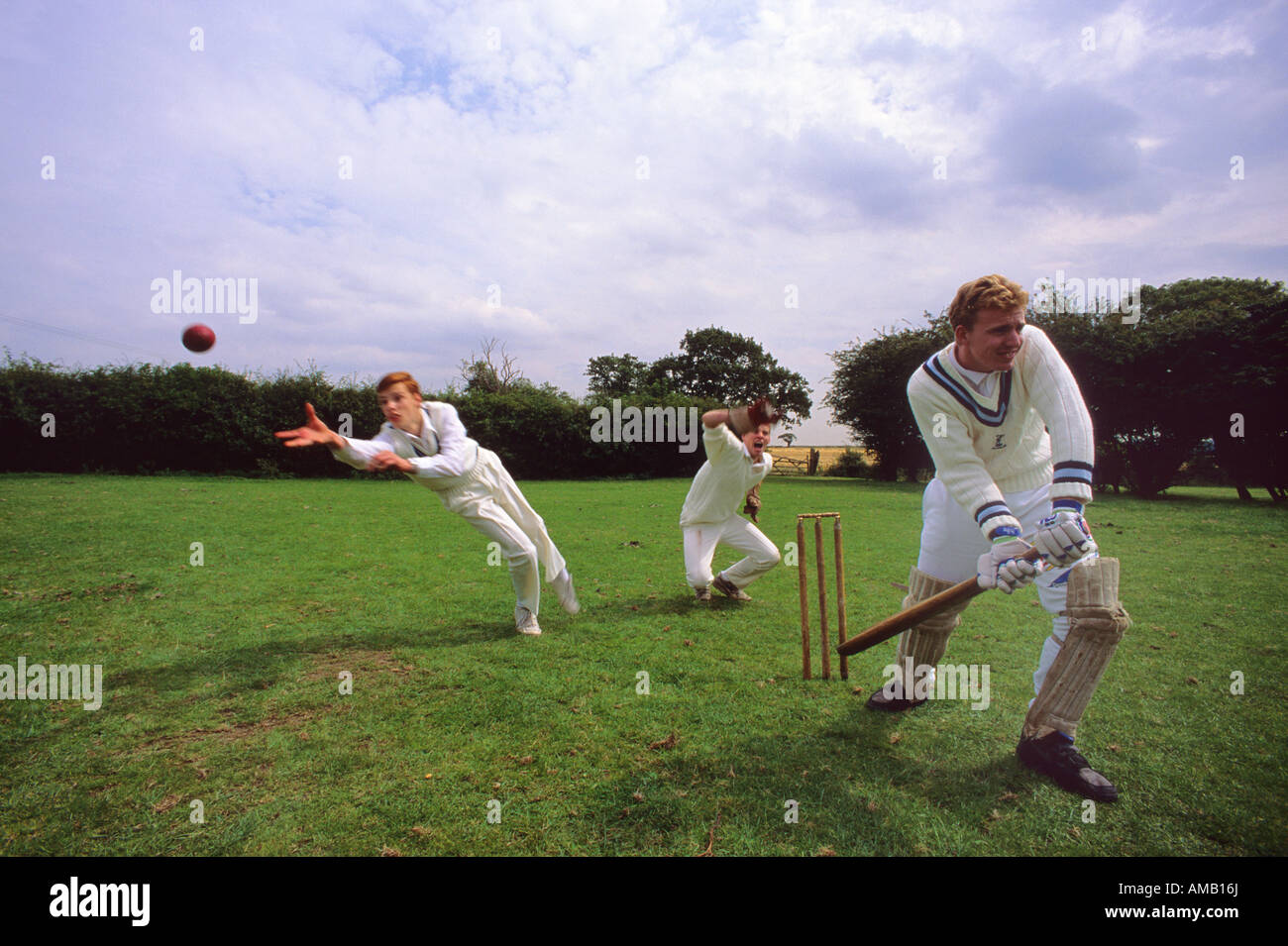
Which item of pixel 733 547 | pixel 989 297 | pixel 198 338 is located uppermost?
pixel 198 338

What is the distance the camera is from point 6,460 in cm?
2298

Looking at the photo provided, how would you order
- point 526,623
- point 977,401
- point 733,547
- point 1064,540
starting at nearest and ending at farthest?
point 1064,540 → point 977,401 → point 526,623 → point 733,547

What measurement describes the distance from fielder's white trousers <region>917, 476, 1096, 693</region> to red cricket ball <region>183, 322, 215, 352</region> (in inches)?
318

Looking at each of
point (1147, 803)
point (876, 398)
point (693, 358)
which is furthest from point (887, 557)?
point (693, 358)

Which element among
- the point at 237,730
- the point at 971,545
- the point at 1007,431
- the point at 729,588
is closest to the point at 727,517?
the point at 729,588

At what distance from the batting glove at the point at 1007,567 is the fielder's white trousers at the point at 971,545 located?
0.41 meters

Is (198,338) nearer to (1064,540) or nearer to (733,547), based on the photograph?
(733,547)

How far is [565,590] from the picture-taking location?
6809mm

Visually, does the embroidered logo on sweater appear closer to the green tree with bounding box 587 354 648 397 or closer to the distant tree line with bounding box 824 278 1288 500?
the distant tree line with bounding box 824 278 1288 500

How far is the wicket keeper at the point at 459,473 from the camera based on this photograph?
570 cm

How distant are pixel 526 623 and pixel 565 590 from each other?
69cm

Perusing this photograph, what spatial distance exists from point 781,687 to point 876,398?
3132cm

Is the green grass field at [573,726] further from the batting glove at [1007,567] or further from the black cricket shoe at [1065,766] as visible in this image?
the batting glove at [1007,567]

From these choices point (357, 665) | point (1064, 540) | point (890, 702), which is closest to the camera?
Answer: point (1064, 540)
